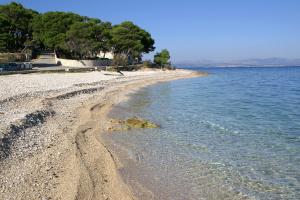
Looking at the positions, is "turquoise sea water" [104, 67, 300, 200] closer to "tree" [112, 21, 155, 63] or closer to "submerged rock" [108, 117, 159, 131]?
"submerged rock" [108, 117, 159, 131]

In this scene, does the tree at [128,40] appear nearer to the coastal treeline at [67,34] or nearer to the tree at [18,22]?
the coastal treeline at [67,34]

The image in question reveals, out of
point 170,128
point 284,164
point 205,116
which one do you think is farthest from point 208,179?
point 205,116

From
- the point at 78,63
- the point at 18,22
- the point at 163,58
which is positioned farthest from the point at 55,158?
the point at 163,58

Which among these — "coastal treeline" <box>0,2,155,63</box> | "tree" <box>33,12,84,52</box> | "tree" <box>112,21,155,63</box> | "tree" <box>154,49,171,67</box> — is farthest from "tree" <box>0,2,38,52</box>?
"tree" <box>154,49,171,67</box>

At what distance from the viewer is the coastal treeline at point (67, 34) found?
70250 mm

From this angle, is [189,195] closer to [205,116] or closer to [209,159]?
[209,159]

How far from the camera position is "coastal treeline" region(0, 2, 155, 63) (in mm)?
70250

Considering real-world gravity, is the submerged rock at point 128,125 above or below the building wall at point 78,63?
below

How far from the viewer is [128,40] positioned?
8200cm

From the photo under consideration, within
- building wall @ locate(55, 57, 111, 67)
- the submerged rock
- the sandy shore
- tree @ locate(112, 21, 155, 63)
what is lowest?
the submerged rock

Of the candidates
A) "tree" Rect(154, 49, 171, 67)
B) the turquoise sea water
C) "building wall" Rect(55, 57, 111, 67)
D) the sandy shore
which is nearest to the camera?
the sandy shore

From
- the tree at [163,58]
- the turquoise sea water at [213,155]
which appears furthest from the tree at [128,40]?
the turquoise sea water at [213,155]

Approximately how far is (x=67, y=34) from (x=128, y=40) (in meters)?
15.8

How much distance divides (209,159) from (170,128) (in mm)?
5733
